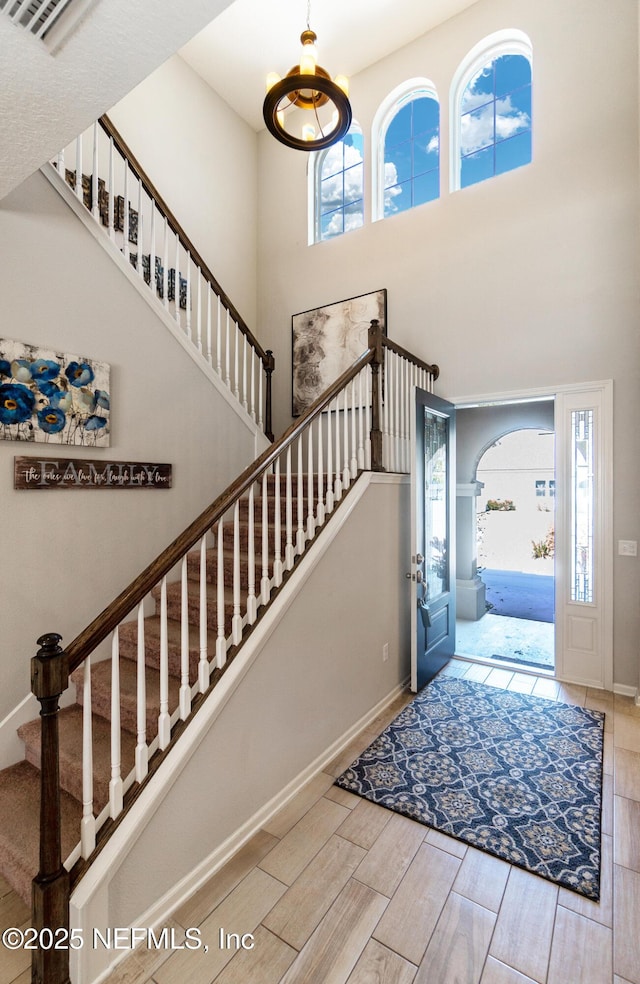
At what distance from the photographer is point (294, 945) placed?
1660mm

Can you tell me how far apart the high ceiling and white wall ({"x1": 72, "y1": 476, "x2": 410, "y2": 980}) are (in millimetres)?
4664

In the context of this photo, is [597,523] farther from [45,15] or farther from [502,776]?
[45,15]

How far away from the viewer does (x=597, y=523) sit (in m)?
3.68

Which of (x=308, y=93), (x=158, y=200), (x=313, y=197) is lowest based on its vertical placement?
(x=158, y=200)

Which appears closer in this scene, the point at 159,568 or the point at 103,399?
the point at 159,568

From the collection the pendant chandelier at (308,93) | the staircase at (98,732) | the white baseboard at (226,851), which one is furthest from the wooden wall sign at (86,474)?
the pendant chandelier at (308,93)

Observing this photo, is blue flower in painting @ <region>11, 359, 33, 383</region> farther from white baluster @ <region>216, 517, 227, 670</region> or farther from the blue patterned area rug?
the blue patterned area rug

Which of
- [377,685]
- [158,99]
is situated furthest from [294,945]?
[158,99]

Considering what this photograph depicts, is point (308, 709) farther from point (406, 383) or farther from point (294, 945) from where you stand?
point (406, 383)

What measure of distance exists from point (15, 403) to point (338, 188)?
14.9 feet

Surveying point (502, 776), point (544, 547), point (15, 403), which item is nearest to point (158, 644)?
point (15, 403)

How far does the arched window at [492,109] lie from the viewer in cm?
418

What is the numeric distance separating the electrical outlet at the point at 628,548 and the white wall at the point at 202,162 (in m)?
4.55

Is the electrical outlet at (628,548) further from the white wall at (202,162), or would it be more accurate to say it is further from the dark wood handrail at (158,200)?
the white wall at (202,162)
